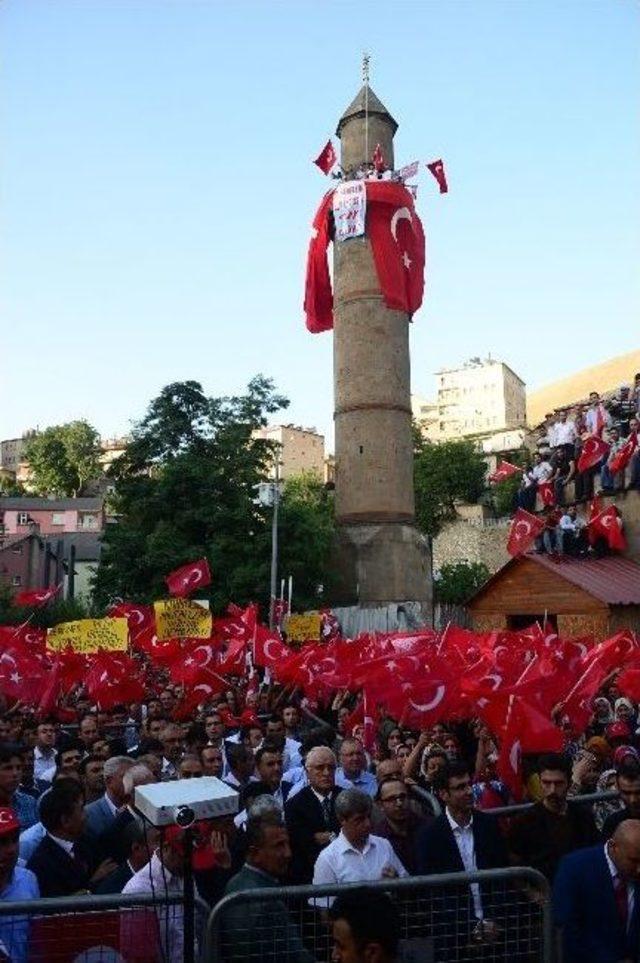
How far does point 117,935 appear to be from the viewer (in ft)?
13.0

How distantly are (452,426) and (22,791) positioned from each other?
10035cm

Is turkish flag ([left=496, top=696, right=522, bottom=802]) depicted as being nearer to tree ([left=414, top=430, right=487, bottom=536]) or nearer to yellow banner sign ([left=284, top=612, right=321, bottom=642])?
yellow banner sign ([left=284, top=612, right=321, bottom=642])

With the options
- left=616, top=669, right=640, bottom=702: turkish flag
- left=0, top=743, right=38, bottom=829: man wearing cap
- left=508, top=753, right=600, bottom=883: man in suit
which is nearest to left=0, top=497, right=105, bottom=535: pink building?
left=616, top=669, right=640, bottom=702: turkish flag

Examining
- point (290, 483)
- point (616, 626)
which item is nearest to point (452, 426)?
point (290, 483)

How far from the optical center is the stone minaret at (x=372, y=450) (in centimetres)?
3356

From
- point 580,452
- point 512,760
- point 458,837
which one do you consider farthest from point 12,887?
point 580,452

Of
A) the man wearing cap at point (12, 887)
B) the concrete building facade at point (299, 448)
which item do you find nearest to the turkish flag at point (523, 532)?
the man wearing cap at point (12, 887)

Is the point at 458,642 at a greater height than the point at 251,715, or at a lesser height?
greater

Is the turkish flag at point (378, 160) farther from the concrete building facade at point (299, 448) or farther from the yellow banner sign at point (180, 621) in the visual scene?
the concrete building facade at point (299, 448)

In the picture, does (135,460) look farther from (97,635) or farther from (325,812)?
(325,812)

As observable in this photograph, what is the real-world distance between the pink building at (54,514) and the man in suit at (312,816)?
64.9 meters

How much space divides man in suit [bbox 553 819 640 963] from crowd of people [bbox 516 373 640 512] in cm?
2019

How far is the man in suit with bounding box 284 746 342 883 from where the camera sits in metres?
6.02

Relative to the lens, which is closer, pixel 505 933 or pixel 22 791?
pixel 505 933
